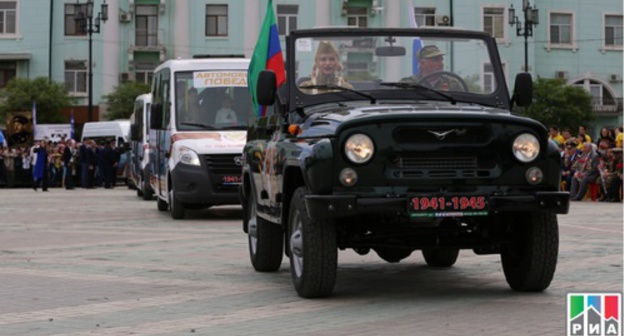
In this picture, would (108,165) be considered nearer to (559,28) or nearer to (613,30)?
(559,28)

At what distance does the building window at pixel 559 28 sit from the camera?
74.6 meters

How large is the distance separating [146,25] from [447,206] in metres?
61.3

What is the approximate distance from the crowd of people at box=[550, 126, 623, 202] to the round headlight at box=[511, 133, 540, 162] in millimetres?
21374

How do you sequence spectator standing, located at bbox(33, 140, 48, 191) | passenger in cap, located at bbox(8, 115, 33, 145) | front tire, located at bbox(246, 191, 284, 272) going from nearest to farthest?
1. front tire, located at bbox(246, 191, 284, 272)
2. spectator standing, located at bbox(33, 140, 48, 191)
3. passenger in cap, located at bbox(8, 115, 33, 145)

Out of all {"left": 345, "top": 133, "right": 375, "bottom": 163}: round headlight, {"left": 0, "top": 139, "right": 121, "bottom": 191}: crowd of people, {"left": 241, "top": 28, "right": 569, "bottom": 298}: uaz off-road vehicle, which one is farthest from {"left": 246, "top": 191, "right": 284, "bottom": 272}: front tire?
{"left": 0, "top": 139, "right": 121, "bottom": 191}: crowd of people

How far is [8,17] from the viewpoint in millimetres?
69125

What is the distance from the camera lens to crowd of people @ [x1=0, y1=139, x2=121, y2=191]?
46.8 meters

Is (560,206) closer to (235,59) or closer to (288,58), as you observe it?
(288,58)

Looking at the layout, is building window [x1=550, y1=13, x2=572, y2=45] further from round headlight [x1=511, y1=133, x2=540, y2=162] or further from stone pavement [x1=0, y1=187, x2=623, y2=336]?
round headlight [x1=511, y1=133, x2=540, y2=162]

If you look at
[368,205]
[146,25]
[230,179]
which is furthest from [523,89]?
[146,25]

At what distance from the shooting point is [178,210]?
23.5 metres

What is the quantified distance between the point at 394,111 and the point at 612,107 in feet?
216

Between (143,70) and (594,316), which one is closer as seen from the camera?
(594,316)

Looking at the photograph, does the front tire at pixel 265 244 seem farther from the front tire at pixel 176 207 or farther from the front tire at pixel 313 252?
the front tire at pixel 176 207
